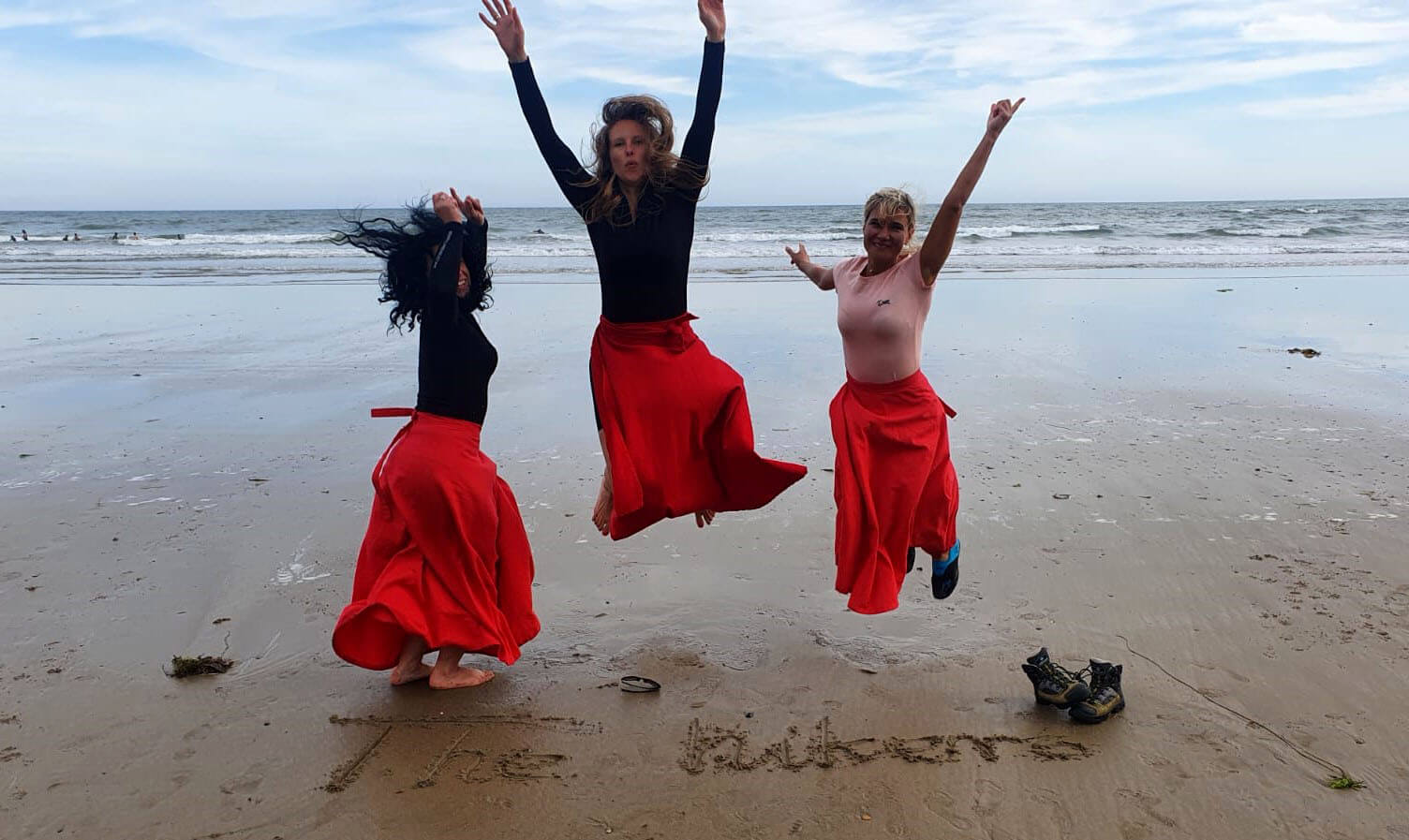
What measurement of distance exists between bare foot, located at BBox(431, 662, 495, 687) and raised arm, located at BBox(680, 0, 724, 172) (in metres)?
2.22

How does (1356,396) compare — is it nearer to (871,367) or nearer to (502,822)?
(871,367)

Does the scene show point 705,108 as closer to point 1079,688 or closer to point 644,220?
point 644,220

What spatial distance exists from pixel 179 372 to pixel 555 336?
13.1ft

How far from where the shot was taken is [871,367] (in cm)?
440

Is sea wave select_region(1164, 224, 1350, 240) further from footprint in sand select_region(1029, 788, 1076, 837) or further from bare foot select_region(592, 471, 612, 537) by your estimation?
footprint in sand select_region(1029, 788, 1076, 837)

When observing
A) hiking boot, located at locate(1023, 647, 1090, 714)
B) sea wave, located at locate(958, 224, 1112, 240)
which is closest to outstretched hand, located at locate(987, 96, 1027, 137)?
hiking boot, located at locate(1023, 647, 1090, 714)

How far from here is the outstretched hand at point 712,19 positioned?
412cm

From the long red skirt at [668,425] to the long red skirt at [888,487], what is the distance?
29 cm

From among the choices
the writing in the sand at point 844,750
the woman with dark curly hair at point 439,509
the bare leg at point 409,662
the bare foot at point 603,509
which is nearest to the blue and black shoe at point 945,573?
the writing in the sand at point 844,750

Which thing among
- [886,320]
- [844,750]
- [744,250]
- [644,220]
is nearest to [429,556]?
[644,220]

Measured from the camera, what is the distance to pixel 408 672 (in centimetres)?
416

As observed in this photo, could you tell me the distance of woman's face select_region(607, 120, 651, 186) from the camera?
4.18m

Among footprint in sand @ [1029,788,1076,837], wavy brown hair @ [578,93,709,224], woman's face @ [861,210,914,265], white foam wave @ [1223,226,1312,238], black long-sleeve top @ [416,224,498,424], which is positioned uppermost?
wavy brown hair @ [578,93,709,224]

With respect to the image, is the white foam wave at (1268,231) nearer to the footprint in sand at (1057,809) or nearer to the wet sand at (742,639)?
Answer: the wet sand at (742,639)
